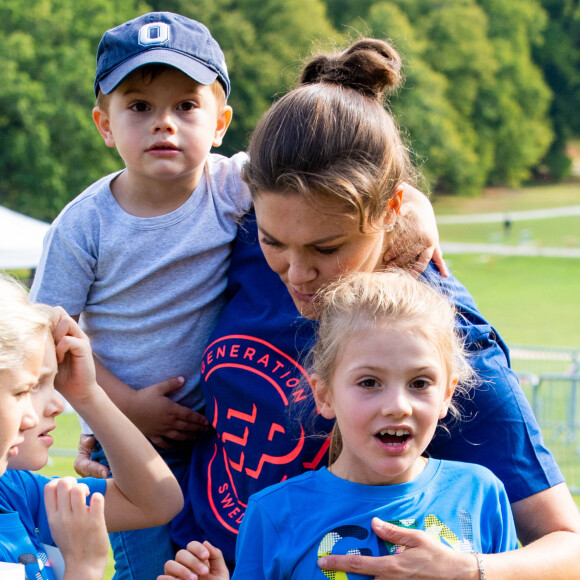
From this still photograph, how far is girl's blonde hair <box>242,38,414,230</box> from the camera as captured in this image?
7.30 ft

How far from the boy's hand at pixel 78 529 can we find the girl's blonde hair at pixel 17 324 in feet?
1.14

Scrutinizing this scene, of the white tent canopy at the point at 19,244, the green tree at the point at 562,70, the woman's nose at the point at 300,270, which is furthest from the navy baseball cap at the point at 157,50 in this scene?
the green tree at the point at 562,70

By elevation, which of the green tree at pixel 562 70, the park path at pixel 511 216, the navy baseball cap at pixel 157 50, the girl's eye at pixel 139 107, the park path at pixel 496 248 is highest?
the green tree at pixel 562 70

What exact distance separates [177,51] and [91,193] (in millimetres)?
500

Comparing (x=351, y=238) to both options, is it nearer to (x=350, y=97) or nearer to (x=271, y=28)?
(x=350, y=97)

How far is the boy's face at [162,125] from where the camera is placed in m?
2.78

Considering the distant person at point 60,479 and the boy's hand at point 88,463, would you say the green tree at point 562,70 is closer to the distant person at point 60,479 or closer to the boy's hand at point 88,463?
the boy's hand at point 88,463

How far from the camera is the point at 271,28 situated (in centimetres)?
5512

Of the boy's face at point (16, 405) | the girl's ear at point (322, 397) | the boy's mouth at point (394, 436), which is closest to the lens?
the boy's face at point (16, 405)

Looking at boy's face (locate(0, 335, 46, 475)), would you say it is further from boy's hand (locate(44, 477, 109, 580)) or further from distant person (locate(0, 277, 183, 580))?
boy's hand (locate(44, 477, 109, 580))

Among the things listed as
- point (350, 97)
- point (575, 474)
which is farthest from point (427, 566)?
point (575, 474)

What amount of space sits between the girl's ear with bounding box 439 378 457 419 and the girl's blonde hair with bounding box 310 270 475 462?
1 cm

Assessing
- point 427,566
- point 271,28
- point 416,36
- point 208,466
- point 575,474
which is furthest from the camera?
point 416,36

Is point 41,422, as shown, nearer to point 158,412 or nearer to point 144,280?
point 158,412
